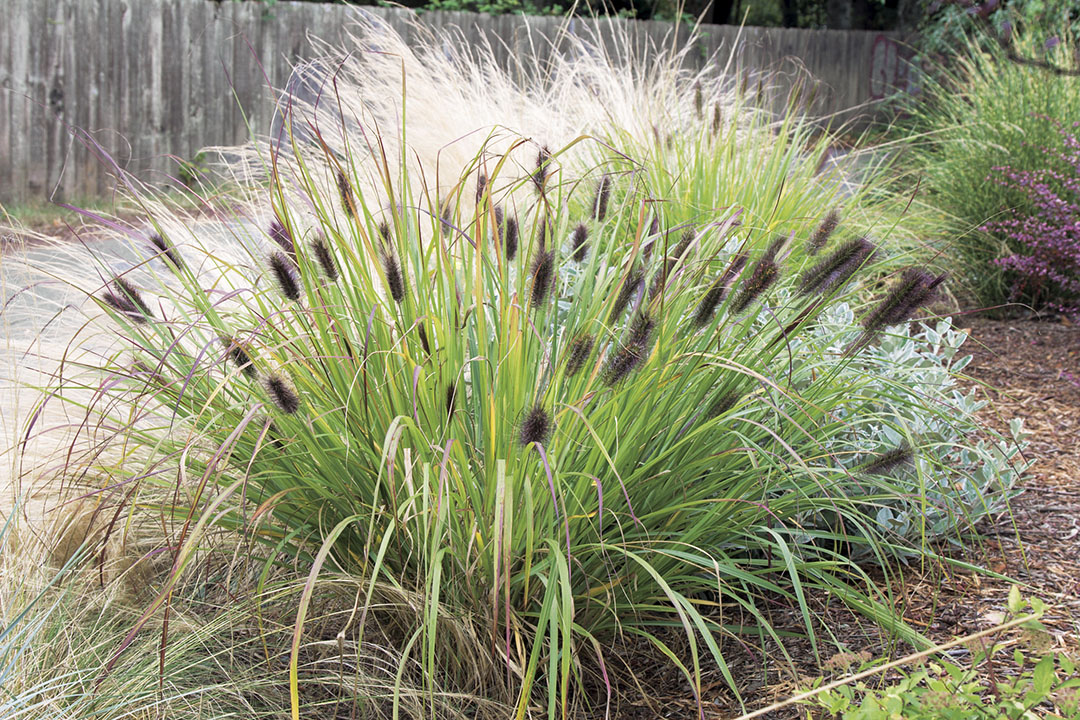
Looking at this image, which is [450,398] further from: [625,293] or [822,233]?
[822,233]

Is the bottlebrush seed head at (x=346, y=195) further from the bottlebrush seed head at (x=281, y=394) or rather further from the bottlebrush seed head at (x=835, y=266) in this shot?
the bottlebrush seed head at (x=835, y=266)

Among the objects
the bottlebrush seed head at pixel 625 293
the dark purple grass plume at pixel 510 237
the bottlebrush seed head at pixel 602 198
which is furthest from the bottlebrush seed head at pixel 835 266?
the dark purple grass plume at pixel 510 237

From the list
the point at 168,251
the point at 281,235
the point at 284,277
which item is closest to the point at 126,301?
the point at 168,251

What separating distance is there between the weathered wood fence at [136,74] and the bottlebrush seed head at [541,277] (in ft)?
21.1

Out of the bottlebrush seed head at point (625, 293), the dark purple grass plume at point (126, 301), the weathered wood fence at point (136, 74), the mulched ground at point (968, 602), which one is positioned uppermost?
the weathered wood fence at point (136, 74)

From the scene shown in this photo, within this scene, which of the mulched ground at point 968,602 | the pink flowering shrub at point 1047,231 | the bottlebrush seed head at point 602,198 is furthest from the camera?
the pink flowering shrub at point 1047,231

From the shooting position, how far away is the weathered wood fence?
8.48 m

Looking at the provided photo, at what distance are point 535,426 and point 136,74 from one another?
30.0 ft

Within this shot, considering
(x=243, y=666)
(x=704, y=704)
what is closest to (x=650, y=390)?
(x=704, y=704)

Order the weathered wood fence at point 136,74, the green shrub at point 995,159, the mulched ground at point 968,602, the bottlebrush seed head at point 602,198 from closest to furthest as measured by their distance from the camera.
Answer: the mulched ground at point 968,602, the bottlebrush seed head at point 602,198, the green shrub at point 995,159, the weathered wood fence at point 136,74

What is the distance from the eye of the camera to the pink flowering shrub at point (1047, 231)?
14.3 feet

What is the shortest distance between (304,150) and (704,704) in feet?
10.9

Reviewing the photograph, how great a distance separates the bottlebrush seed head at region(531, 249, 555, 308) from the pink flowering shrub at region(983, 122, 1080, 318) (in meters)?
3.31

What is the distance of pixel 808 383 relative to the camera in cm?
250
